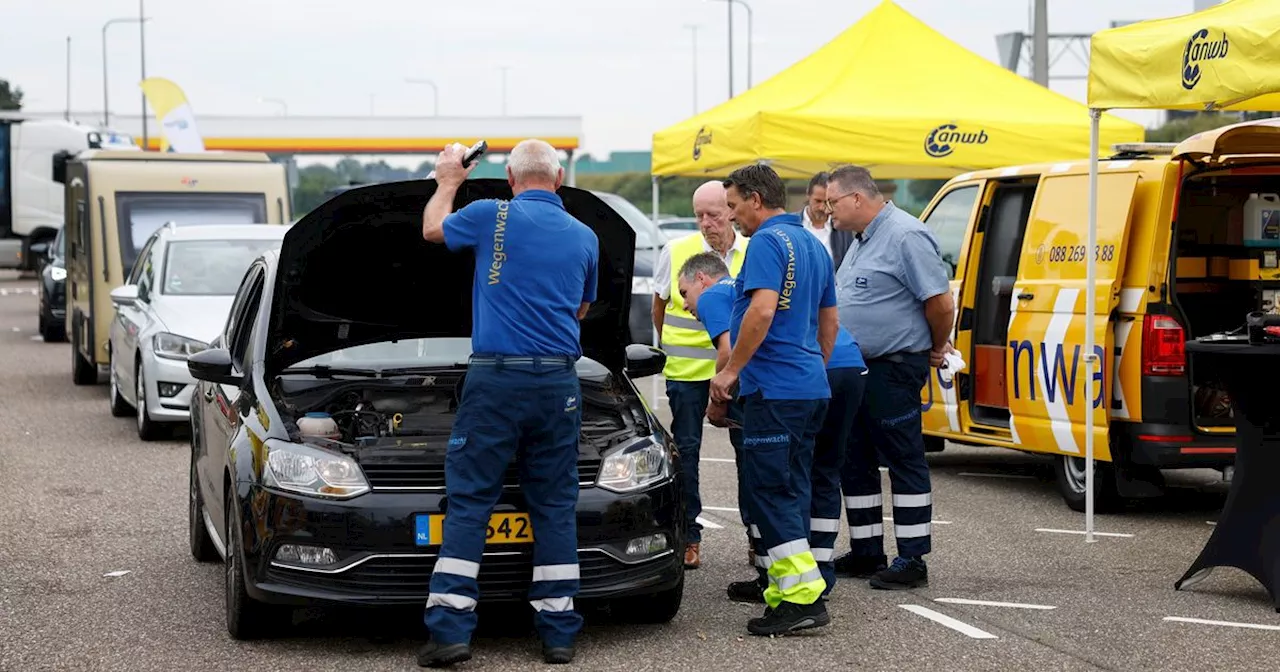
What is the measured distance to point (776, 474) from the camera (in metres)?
7.06

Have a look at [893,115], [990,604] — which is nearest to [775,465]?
[990,604]

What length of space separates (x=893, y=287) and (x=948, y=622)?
170cm

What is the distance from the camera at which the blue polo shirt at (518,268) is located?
6570 mm

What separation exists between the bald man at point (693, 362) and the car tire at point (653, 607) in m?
1.04

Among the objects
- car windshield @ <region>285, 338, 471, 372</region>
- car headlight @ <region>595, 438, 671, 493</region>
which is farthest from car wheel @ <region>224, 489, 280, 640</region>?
car headlight @ <region>595, 438, 671, 493</region>

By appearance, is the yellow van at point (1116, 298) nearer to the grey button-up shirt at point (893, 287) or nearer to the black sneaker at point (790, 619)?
the grey button-up shirt at point (893, 287)

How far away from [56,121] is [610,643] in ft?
109

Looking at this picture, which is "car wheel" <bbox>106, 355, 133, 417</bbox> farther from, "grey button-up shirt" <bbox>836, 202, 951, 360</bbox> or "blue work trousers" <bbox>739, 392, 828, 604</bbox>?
"blue work trousers" <bbox>739, 392, 828, 604</bbox>

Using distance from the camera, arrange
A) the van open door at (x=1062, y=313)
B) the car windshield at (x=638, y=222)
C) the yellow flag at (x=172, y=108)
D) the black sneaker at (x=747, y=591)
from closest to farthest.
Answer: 1. the black sneaker at (x=747, y=591)
2. the van open door at (x=1062, y=313)
3. the car windshield at (x=638, y=222)
4. the yellow flag at (x=172, y=108)

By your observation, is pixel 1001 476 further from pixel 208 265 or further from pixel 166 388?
pixel 208 265

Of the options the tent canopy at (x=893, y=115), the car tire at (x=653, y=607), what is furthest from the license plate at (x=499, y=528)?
the tent canopy at (x=893, y=115)

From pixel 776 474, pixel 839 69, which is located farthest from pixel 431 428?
pixel 839 69

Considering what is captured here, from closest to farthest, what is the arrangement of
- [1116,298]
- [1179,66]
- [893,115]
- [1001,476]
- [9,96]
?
[1179,66], [1116,298], [1001,476], [893,115], [9,96]

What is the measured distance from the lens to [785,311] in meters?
7.12
